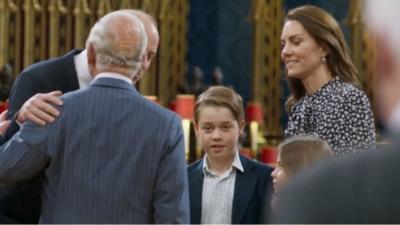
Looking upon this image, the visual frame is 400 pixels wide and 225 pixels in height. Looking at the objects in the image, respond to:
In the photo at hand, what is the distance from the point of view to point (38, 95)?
2.74 metres

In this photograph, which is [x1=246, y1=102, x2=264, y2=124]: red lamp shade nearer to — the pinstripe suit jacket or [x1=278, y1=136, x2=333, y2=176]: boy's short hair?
[x1=278, y1=136, x2=333, y2=176]: boy's short hair

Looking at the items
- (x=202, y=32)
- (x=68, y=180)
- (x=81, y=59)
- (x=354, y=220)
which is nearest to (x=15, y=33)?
(x=202, y=32)


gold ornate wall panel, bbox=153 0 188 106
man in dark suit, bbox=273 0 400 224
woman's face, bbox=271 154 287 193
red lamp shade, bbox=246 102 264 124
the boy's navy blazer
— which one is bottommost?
red lamp shade, bbox=246 102 264 124

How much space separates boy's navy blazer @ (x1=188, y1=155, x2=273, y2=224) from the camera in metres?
3.31

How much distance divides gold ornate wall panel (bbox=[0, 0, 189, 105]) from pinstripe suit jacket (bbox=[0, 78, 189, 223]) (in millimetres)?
5756

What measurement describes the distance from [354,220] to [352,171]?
49mm

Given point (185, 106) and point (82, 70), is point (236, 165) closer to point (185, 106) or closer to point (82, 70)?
point (82, 70)

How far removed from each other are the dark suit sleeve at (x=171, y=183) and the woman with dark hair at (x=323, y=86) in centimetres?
67

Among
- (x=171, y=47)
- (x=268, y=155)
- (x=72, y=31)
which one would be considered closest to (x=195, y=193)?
(x=268, y=155)

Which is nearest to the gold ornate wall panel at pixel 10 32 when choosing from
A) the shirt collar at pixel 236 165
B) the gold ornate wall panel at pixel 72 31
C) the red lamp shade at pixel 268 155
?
the gold ornate wall panel at pixel 72 31

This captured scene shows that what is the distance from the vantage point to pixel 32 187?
288 cm

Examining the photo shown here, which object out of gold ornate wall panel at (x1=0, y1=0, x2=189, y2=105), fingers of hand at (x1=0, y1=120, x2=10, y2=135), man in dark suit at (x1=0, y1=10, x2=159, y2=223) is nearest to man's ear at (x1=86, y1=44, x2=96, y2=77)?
man in dark suit at (x1=0, y1=10, x2=159, y2=223)

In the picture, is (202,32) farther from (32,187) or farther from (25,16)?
(32,187)

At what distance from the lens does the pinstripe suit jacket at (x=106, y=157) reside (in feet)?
8.64
